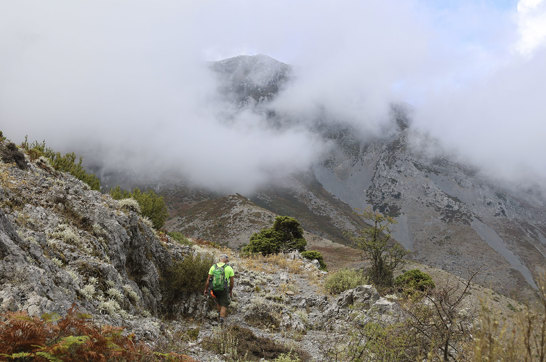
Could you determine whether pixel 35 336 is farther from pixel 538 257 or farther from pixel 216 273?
pixel 538 257

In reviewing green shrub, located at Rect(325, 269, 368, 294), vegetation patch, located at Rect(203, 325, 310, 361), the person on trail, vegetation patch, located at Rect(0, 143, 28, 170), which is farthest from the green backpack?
green shrub, located at Rect(325, 269, 368, 294)

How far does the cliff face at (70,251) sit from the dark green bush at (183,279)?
454mm

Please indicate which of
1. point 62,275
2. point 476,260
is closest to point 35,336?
point 62,275

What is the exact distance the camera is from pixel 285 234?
35.9 metres

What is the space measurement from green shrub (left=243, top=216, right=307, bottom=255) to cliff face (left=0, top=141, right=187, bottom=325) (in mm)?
21239

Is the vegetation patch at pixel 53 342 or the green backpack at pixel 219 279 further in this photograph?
the green backpack at pixel 219 279

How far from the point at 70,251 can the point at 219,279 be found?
419 cm

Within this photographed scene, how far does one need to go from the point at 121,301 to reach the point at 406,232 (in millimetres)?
170645

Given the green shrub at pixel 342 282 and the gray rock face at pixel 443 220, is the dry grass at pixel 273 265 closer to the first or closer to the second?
the green shrub at pixel 342 282

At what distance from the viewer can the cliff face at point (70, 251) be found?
504cm

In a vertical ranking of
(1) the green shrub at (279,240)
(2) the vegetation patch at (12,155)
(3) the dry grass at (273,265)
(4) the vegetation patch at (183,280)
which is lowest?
(1) the green shrub at (279,240)

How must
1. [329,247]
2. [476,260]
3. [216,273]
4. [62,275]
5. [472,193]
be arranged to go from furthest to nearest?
[472,193] < [476,260] < [329,247] < [216,273] < [62,275]

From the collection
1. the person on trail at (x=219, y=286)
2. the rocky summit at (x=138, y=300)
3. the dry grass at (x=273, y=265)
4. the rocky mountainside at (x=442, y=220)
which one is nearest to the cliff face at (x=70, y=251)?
the rocky summit at (x=138, y=300)

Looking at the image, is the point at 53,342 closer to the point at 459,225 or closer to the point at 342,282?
the point at 342,282
